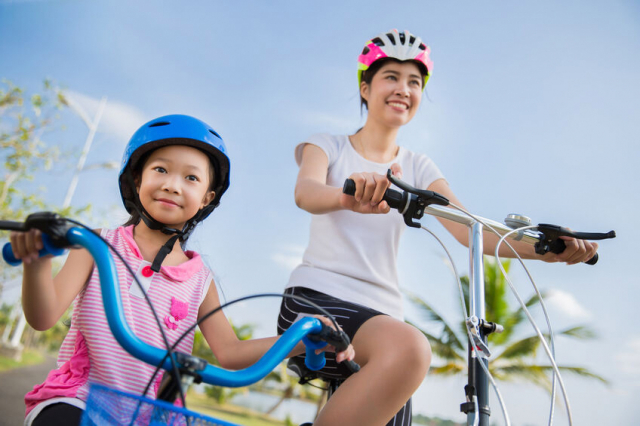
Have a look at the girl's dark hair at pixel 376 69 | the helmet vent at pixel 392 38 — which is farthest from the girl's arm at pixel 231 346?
the helmet vent at pixel 392 38

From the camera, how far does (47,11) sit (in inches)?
1024

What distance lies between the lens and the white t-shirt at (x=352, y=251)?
7.16 ft

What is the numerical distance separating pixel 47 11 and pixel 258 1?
1169cm

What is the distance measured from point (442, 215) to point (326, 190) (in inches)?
18.4

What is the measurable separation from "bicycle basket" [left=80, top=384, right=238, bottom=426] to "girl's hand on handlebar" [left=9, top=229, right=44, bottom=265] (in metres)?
0.31

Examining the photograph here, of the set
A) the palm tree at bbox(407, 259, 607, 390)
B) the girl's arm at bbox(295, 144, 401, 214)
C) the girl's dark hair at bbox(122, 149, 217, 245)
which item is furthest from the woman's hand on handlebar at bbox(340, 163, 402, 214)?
the palm tree at bbox(407, 259, 607, 390)

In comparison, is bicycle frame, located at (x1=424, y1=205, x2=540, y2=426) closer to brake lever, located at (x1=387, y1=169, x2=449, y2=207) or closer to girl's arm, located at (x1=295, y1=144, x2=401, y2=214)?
brake lever, located at (x1=387, y1=169, x2=449, y2=207)

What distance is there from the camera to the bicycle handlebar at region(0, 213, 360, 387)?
0.91 m

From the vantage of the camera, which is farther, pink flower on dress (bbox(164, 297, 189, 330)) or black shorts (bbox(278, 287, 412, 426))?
black shorts (bbox(278, 287, 412, 426))

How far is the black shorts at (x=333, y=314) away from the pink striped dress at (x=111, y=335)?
38 cm

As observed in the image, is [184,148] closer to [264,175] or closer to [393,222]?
[393,222]

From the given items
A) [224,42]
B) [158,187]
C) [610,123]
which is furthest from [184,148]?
[610,123]

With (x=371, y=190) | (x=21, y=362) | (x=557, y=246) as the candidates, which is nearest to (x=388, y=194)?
(x=371, y=190)

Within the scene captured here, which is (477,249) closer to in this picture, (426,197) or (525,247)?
(426,197)
